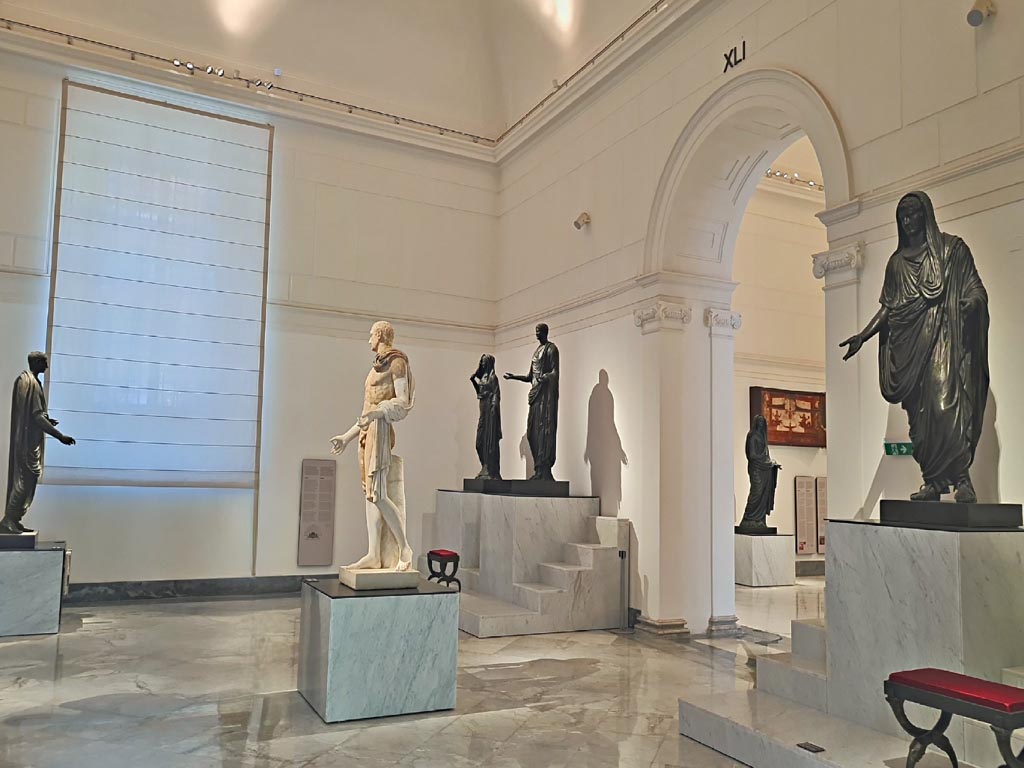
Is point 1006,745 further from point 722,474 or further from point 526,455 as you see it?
point 526,455

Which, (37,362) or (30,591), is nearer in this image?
(30,591)

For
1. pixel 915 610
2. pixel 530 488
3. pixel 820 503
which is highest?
pixel 530 488

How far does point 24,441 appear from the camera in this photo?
330 inches

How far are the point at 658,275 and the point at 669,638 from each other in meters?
3.86

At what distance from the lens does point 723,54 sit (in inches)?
325

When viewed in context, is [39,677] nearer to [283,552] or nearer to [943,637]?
[283,552]

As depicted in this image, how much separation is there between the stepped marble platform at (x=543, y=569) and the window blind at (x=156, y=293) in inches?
144

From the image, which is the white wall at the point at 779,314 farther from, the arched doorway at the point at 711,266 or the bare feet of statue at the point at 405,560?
the bare feet of statue at the point at 405,560

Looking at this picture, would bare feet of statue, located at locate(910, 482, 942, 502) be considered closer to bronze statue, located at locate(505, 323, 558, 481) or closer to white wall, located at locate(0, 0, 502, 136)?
bronze statue, located at locate(505, 323, 558, 481)

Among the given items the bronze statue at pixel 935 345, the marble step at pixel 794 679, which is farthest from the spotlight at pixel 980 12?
the marble step at pixel 794 679

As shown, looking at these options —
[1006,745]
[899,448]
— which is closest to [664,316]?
[899,448]

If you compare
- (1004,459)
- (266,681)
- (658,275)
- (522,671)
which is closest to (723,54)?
(658,275)

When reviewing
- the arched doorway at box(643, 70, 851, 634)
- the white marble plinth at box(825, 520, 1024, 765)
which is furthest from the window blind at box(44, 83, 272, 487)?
the white marble plinth at box(825, 520, 1024, 765)

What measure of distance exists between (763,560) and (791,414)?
290 cm
